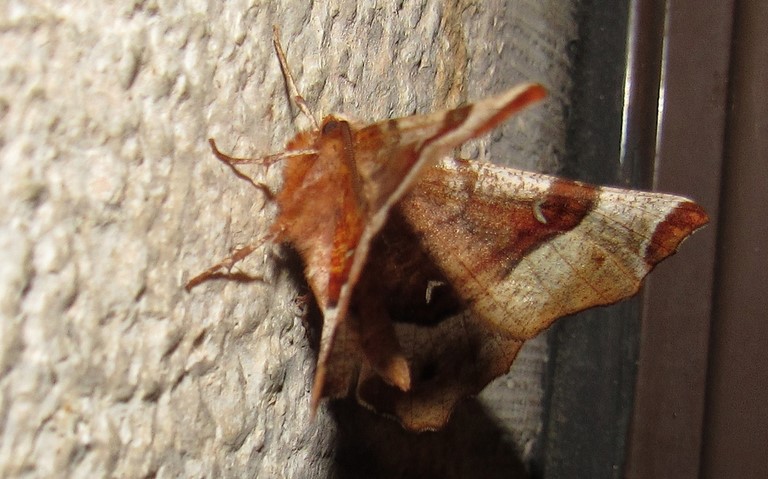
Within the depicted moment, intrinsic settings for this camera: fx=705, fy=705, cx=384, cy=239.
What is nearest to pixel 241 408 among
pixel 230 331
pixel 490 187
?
pixel 230 331

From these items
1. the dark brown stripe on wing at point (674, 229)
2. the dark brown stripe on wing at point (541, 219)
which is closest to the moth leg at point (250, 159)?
the dark brown stripe on wing at point (541, 219)

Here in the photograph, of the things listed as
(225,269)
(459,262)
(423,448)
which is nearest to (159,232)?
(225,269)

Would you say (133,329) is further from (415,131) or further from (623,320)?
(623,320)

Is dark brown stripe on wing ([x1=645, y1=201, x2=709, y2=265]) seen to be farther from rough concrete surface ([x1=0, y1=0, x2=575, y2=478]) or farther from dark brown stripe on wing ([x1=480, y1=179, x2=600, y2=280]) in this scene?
rough concrete surface ([x1=0, y1=0, x2=575, y2=478])

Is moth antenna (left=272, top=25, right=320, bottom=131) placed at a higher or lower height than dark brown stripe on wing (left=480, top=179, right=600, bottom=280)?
higher

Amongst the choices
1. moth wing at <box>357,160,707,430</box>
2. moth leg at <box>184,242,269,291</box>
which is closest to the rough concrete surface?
moth leg at <box>184,242,269,291</box>

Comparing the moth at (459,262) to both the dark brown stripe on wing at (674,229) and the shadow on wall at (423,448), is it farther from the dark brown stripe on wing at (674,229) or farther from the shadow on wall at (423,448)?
the shadow on wall at (423,448)
